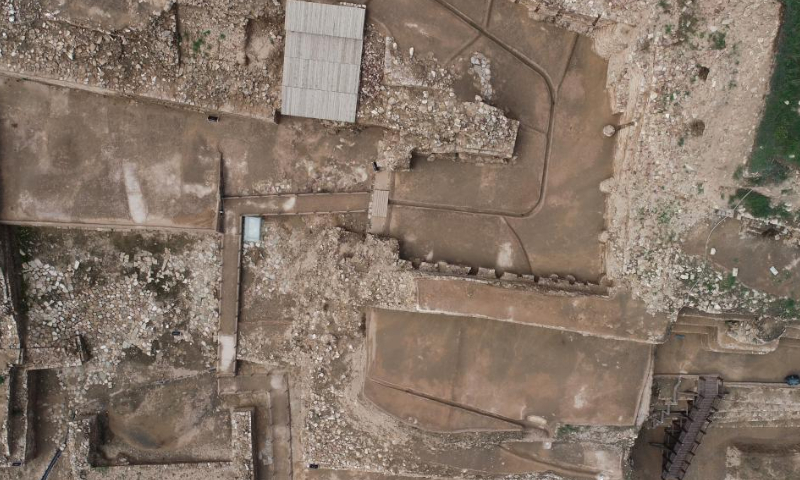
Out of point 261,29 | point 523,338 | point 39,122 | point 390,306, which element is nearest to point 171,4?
point 261,29

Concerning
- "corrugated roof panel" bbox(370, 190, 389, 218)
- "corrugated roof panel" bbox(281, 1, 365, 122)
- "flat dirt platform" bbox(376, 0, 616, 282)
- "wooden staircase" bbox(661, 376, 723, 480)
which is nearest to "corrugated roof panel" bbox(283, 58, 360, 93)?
"corrugated roof panel" bbox(281, 1, 365, 122)

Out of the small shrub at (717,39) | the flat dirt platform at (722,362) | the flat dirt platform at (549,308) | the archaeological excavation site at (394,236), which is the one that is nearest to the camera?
the small shrub at (717,39)

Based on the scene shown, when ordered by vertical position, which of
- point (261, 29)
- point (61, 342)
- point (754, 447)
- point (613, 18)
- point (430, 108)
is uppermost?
point (613, 18)

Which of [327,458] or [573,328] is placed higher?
[573,328]

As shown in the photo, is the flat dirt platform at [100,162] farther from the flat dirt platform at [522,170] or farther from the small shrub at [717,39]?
the small shrub at [717,39]

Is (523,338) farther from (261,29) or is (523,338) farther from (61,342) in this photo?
(61,342)

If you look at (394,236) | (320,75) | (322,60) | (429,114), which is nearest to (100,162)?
(320,75)

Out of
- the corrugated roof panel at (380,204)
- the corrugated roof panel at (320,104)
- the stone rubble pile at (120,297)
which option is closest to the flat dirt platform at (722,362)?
the corrugated roof panel at (380,204)
